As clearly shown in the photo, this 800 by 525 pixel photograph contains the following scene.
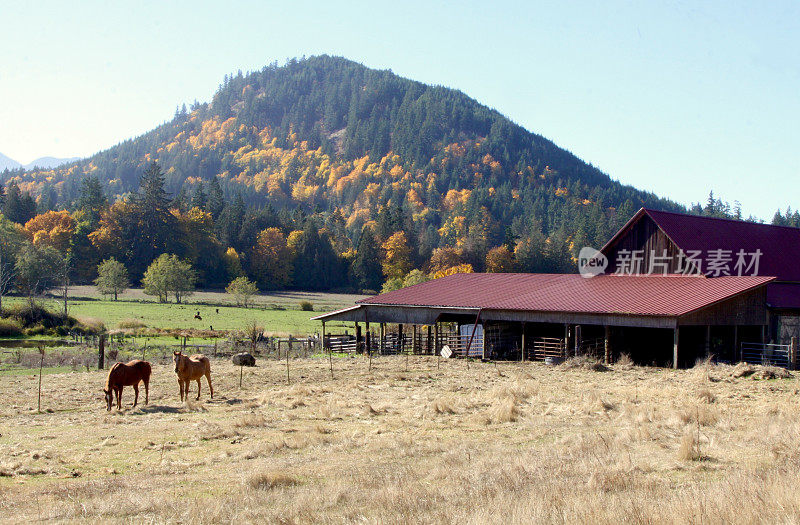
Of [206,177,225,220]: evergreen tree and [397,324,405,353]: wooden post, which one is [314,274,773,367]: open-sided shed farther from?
[206,177,225,220]: evergreen tree

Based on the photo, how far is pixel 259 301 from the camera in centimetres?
9288

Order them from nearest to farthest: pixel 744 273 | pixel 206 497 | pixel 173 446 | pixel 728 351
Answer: pixel 206 497
pixel 173 446
pixel 728 351
pixel 744 273

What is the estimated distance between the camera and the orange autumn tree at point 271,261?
372ft

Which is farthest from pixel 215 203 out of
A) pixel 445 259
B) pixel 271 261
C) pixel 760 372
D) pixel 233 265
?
pixel 760 372

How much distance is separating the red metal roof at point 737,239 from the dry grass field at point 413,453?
14431mm

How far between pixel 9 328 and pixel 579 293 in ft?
128

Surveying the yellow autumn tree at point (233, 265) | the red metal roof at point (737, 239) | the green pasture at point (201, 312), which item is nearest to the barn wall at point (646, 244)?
the red metal roof at point (737, 239)

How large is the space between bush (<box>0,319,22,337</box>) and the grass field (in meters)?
6.35

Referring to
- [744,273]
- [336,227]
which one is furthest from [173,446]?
[336,227]

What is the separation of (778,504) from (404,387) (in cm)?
1744

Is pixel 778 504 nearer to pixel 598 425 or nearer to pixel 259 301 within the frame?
pixel 598 425

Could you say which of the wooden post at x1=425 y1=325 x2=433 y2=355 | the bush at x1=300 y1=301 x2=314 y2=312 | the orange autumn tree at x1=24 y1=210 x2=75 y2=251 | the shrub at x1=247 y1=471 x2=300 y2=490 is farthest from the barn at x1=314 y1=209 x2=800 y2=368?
the orange autumn tree at x1=24 y1=210 x2=75 y2=251

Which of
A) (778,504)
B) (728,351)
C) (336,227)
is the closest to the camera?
(778,504)

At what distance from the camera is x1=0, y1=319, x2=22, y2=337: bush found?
50.0m
